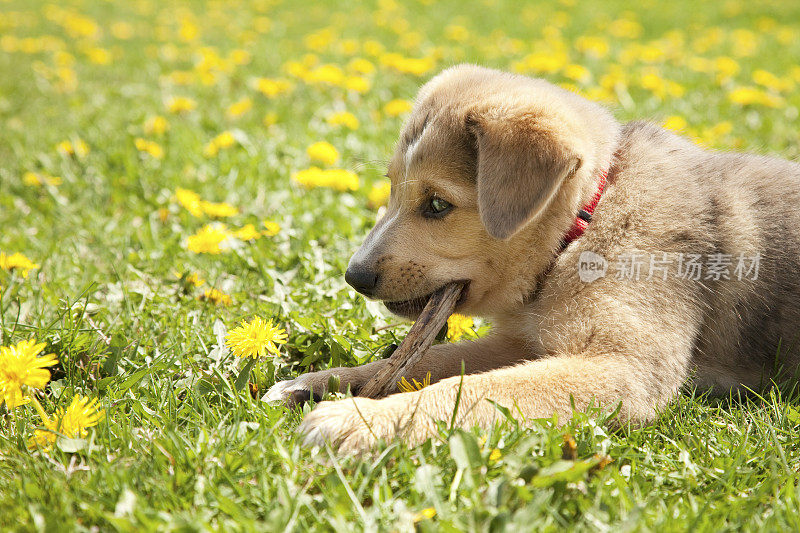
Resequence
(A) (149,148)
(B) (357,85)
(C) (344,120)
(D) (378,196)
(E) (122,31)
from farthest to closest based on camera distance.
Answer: (E) (122,31)
(B) (357,85)
(C) (344,120)
(A) (149,148)
(D) (378,196)

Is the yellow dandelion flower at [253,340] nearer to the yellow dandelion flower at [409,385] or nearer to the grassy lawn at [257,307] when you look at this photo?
the grassy lawn at [257,307]

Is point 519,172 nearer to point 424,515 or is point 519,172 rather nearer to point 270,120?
point 424,515

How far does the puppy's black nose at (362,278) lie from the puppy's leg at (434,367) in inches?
11.8

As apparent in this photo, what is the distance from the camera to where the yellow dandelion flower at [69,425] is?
224cm

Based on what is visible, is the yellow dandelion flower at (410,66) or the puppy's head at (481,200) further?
the yellow dandelion flower at (410,66)

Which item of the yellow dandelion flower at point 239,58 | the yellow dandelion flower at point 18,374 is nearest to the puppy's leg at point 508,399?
the yellow dandelion flower at point 18,374

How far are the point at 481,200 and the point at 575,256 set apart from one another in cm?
45

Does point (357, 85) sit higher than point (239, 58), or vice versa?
point (239, 58)

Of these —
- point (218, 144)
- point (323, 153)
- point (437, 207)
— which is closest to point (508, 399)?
point (437, 207)

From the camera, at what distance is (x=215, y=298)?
135 inches

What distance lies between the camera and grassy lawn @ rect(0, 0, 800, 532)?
199 centimetres

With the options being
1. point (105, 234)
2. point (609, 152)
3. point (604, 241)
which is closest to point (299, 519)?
point (604, 241)

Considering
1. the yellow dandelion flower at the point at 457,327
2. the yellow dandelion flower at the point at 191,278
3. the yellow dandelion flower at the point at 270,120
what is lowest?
the yellow dandelion flower at the point at 457,327

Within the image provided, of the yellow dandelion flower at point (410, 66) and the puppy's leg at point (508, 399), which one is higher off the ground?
the yellow dandelion flower at point (410, 66)
